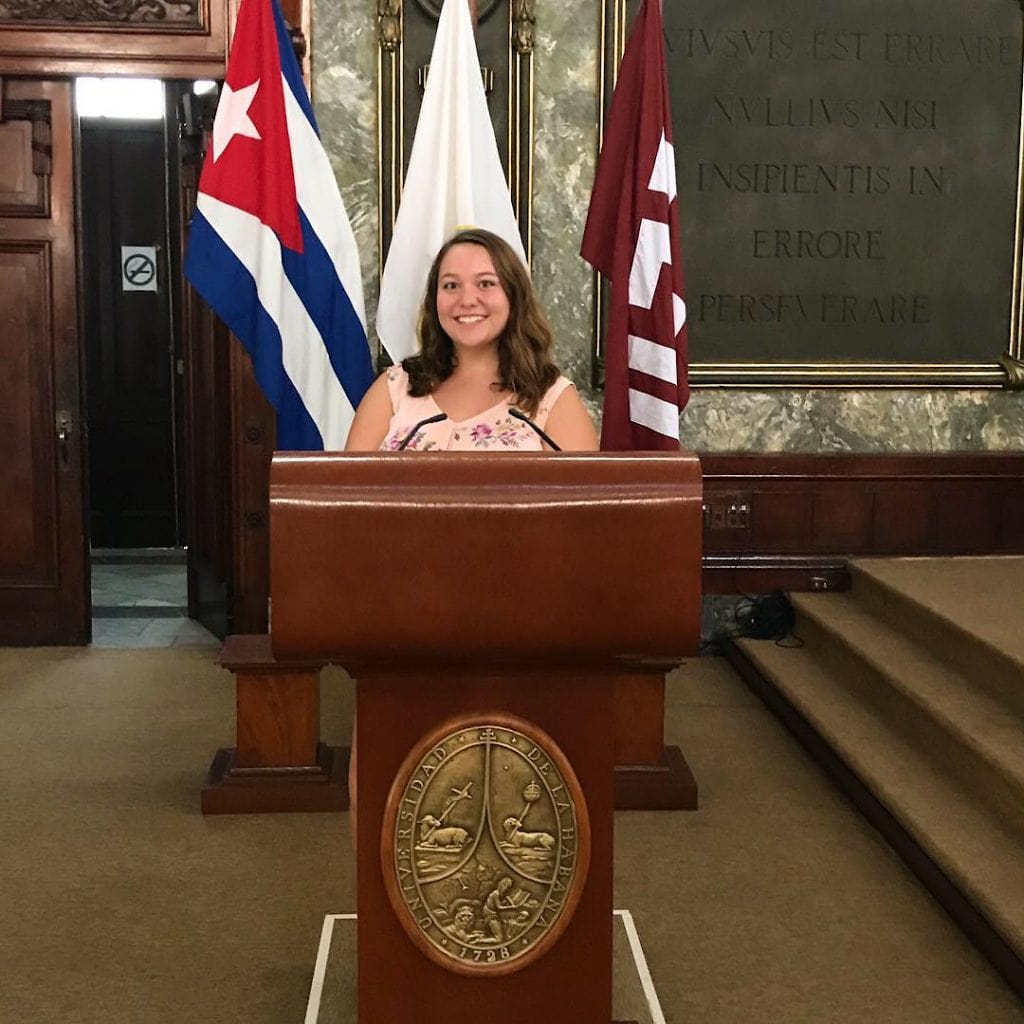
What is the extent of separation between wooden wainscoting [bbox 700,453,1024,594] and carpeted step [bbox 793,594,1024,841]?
0.24m

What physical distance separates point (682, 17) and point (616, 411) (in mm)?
2016

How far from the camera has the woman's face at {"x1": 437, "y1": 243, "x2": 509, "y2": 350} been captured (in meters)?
2.12

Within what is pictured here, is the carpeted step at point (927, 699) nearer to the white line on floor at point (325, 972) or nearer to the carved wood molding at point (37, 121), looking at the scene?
the white line on floor at point (325, 972)

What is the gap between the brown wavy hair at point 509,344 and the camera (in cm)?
211

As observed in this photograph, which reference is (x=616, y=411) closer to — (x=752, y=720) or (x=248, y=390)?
(x=752, y=720)

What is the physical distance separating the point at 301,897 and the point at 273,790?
55cm

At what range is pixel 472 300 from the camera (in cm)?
212

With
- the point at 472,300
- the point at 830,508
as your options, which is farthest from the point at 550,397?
the point at 830,508

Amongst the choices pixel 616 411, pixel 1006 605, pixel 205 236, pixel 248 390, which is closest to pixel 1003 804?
pixel 1006 605

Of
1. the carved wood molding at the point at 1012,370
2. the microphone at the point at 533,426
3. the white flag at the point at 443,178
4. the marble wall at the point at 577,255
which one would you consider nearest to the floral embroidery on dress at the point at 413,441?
the microphone at the point at 533,426

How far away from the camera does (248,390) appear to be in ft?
15.4

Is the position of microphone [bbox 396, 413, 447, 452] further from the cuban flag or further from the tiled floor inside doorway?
the tiled floor inside doorway

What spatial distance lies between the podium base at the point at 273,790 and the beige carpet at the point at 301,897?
44 millimetres

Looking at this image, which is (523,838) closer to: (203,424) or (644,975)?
(644,975)
